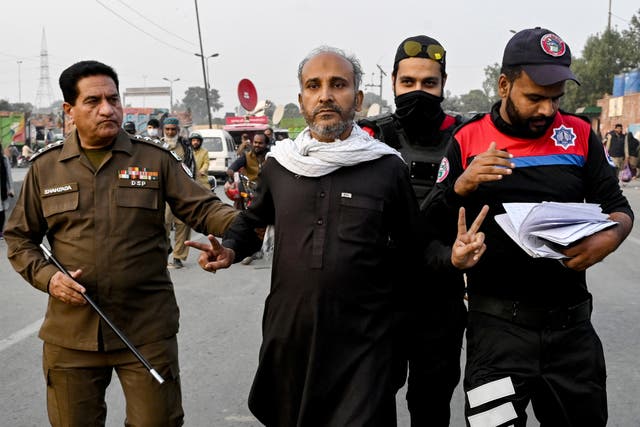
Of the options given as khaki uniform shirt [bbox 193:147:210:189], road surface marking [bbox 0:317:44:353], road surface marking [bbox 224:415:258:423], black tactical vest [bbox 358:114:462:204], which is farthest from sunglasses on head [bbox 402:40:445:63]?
khaki uniform shirt [bbox 193:147:210:189]

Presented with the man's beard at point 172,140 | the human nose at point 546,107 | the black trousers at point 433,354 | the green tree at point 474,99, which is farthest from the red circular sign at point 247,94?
the green tree at point 474,99

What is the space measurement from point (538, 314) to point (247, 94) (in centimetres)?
3045

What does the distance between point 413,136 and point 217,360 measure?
2.69 meters

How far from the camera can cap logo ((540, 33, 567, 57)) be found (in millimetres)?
2889

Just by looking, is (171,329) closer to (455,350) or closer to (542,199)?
(455,350)

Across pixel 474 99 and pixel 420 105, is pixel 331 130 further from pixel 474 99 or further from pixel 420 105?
pixel 474 99

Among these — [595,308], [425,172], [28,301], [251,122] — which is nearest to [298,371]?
[425,172]

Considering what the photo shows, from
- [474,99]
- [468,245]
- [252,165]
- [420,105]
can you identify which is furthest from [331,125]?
[474,99]

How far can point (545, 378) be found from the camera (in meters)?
2.87

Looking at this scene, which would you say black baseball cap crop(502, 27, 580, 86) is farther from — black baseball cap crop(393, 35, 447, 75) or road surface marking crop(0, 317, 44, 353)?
road surface marking crop(0, 317, 44, 353)

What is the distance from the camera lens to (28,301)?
305 inches

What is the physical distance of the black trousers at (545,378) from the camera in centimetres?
287

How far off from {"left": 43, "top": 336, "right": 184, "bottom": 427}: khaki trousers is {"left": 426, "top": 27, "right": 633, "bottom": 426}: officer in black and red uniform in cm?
123

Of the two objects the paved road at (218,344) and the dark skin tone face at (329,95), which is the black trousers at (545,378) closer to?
the dark skin tone face at (329,95)
